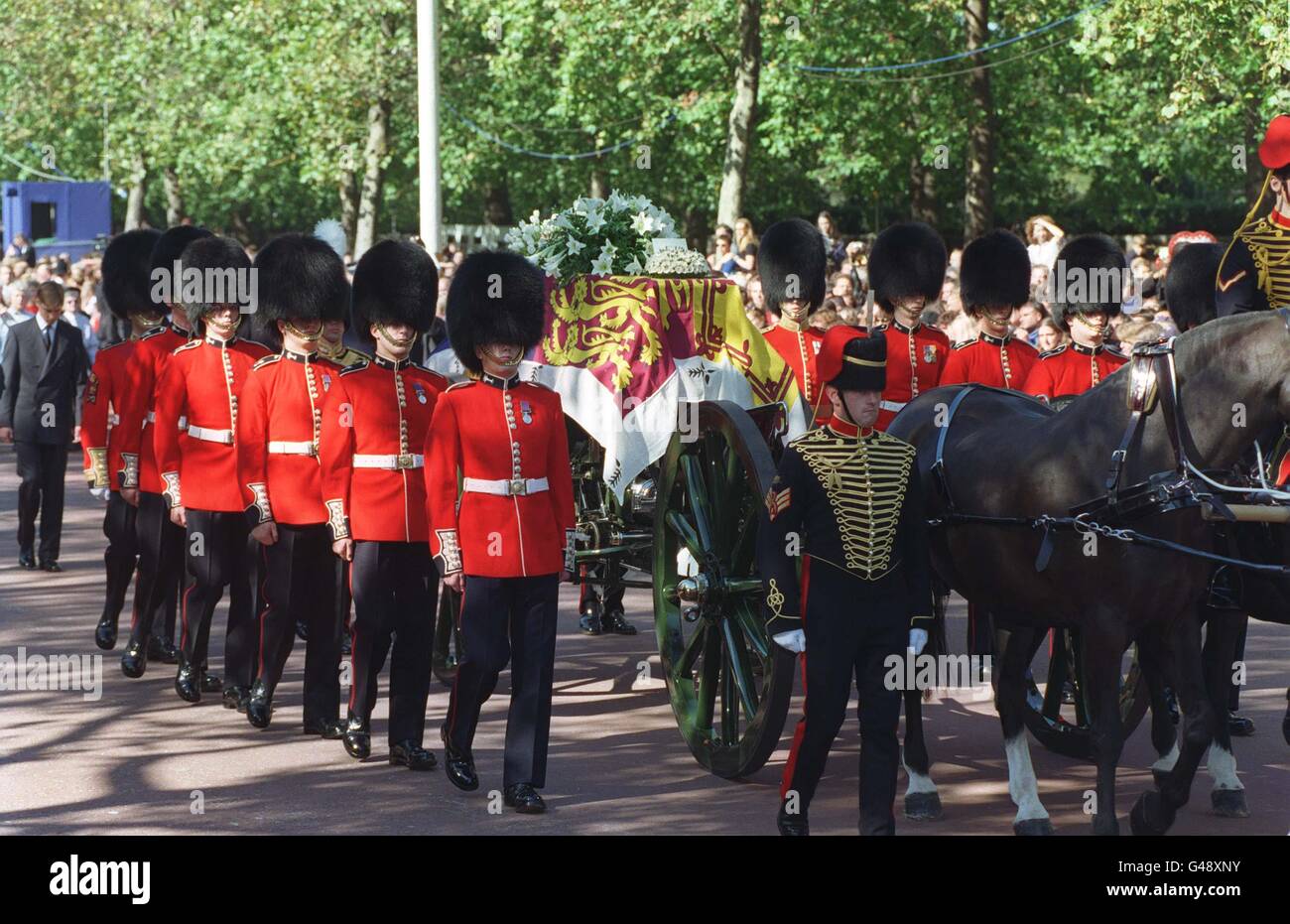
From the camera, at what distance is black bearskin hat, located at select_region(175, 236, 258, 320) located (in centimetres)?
870

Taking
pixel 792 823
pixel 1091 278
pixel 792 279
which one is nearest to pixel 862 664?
pixel 792 823

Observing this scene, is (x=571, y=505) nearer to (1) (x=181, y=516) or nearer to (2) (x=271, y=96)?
(1) (x=181, y=516)

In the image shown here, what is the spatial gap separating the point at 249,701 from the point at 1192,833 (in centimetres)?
380

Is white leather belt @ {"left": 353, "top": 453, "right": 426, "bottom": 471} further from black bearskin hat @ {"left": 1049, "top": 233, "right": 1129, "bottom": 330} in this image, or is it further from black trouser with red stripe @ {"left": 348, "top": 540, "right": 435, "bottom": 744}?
black bearskin hat @ {"left": 1049, "top": 233, "right": 1129, "bottom": 330}

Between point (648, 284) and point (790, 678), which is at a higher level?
point (648, 284)

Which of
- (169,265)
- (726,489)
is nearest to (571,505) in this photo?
(726,489)

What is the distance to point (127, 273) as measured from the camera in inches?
404

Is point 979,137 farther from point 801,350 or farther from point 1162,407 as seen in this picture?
point 1162,407

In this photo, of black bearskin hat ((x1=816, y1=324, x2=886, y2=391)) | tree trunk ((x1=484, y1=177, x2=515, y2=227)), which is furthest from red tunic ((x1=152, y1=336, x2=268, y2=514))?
tree trunk ((x1=484, y1=177, x2=515, y2=227))

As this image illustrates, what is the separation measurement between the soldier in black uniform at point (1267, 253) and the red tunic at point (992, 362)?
5.12 feet

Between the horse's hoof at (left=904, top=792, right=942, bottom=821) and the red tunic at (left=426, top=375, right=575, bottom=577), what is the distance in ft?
4.81

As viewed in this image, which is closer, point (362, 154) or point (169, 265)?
point (169, 265)

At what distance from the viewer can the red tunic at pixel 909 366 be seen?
8.10m

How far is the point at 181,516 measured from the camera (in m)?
8.67
